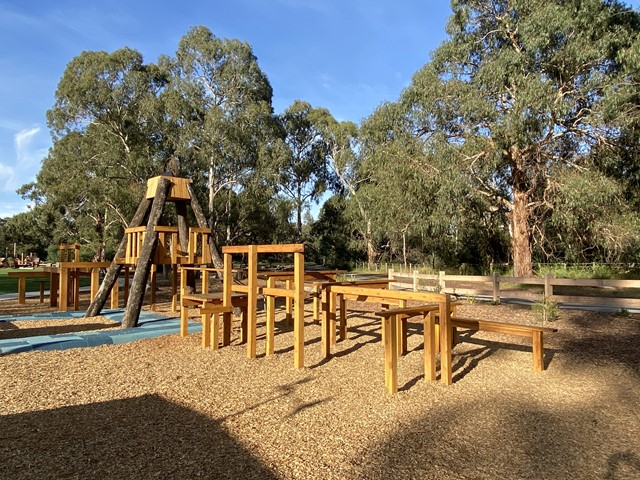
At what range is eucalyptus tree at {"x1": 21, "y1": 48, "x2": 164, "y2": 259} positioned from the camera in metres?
28.1

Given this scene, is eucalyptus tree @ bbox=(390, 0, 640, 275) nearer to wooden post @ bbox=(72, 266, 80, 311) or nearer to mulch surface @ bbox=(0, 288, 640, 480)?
mulch surface @ bbox=(0, 288, 640, 480)

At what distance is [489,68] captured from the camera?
1730 centimetres

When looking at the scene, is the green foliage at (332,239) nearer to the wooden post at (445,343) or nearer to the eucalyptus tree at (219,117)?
the eucalyptus tree at (219,117)

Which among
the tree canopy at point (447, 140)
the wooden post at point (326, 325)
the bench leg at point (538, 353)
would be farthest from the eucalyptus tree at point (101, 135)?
the bench leg at point (538, 353)

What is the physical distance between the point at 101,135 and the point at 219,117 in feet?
25.9

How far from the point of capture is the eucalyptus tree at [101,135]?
28.1m

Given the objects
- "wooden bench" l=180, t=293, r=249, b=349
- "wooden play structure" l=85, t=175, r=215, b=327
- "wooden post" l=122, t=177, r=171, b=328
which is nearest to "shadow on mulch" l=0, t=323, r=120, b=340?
"wooden post" l=122, t=177, r=171, b=328

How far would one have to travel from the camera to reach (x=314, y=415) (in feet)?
13.7

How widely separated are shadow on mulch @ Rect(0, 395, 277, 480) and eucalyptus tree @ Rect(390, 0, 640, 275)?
1549 centimetres

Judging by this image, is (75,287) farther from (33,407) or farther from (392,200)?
(392,200)

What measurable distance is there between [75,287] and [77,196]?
19.7m

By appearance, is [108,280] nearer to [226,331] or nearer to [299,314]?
[226,331]

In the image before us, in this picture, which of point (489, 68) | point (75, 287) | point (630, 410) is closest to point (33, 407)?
point (630, 410)

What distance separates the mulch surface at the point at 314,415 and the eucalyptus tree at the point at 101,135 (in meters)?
23.0
